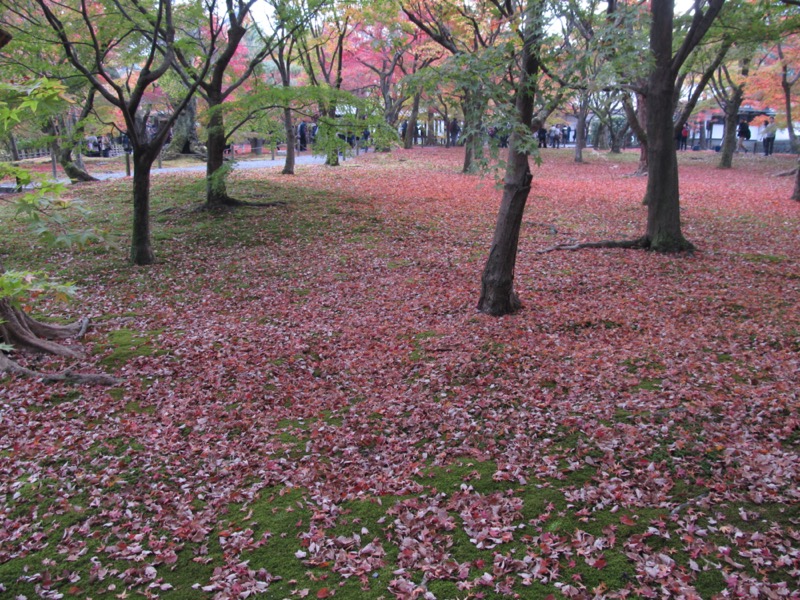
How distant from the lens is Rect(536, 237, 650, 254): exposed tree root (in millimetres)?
10508

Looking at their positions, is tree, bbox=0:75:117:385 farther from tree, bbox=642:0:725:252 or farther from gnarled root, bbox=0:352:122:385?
tree, bbox=642:0:725:252

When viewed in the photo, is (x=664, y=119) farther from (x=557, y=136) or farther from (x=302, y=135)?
(x=557, y=136)

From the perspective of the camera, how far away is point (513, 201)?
716cm

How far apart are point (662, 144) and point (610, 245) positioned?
2003 millimetres

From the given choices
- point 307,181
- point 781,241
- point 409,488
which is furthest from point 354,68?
point 409,488

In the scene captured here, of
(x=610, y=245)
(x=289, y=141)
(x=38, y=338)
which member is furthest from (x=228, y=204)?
(x=610, y=245)

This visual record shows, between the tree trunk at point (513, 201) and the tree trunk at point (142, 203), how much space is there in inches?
248

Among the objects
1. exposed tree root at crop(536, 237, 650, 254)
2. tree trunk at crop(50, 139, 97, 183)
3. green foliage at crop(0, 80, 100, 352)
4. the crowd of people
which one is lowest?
exposed tree root at crop(536, 237, 650, 254)

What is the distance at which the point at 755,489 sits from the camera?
12.7 feet

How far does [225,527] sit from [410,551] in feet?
4.47

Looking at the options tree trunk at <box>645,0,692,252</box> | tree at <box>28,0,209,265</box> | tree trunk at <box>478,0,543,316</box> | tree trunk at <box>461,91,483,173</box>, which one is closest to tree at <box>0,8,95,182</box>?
tree at <box>28,0,209,265</box>

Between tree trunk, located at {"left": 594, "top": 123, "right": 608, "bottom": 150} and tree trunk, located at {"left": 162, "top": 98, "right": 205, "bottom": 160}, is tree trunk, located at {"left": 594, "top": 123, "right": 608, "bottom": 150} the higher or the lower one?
the higher one

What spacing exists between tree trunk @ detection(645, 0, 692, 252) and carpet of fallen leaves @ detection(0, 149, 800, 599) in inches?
21.9

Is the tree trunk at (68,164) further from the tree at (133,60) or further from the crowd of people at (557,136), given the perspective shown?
the crowd of people at (557,136)
